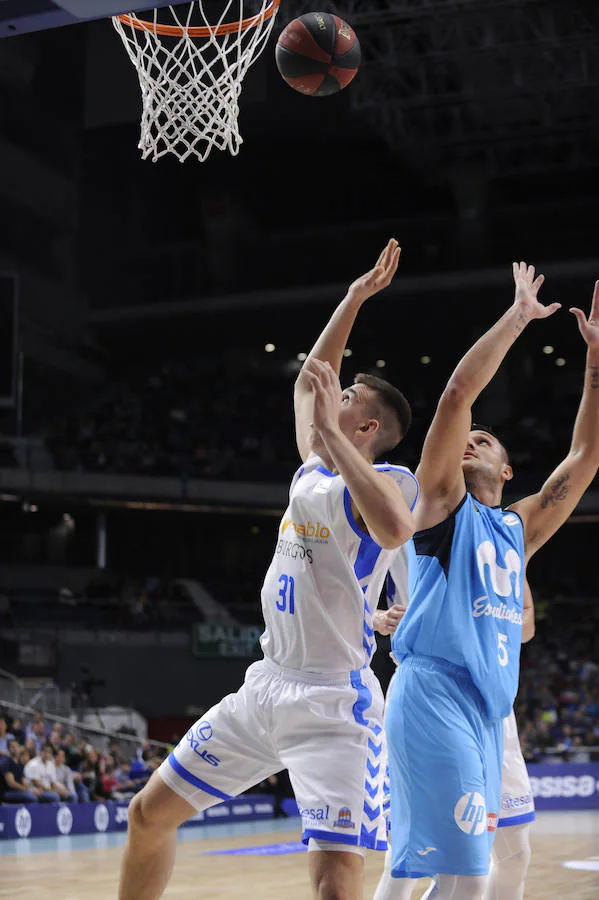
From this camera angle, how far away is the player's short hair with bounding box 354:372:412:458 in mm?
3621

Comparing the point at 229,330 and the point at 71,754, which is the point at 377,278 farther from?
the point at 229,330

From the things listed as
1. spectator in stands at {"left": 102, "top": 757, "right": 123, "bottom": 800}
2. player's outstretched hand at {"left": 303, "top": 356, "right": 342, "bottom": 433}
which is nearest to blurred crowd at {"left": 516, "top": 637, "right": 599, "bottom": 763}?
spectator in stands at {"left": 102, "top": 757, "right": 123, "bottom": 800}

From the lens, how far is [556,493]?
13.0 ft

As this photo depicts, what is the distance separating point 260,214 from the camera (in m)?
24.1

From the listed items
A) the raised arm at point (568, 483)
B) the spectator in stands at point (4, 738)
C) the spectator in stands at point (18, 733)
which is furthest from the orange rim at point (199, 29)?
the spectator in stands at point (18, 733)

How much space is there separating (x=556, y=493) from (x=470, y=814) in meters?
1.37

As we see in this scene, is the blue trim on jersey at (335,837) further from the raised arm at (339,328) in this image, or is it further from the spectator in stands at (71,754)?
the spectator in stands at (71,754)

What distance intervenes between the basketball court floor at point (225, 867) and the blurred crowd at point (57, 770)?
2.55 feet

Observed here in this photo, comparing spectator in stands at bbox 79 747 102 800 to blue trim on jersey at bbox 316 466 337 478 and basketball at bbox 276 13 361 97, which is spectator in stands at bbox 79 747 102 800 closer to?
basketball at bbox 276 13 361 97

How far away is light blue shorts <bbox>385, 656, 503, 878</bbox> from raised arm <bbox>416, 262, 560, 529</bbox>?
0.47m

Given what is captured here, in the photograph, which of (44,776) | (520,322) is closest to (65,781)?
(44,776)

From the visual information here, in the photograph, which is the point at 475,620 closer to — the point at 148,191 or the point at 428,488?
the point at 428,488

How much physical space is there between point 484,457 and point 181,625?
18.4m

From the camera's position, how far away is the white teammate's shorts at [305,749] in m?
3.29
